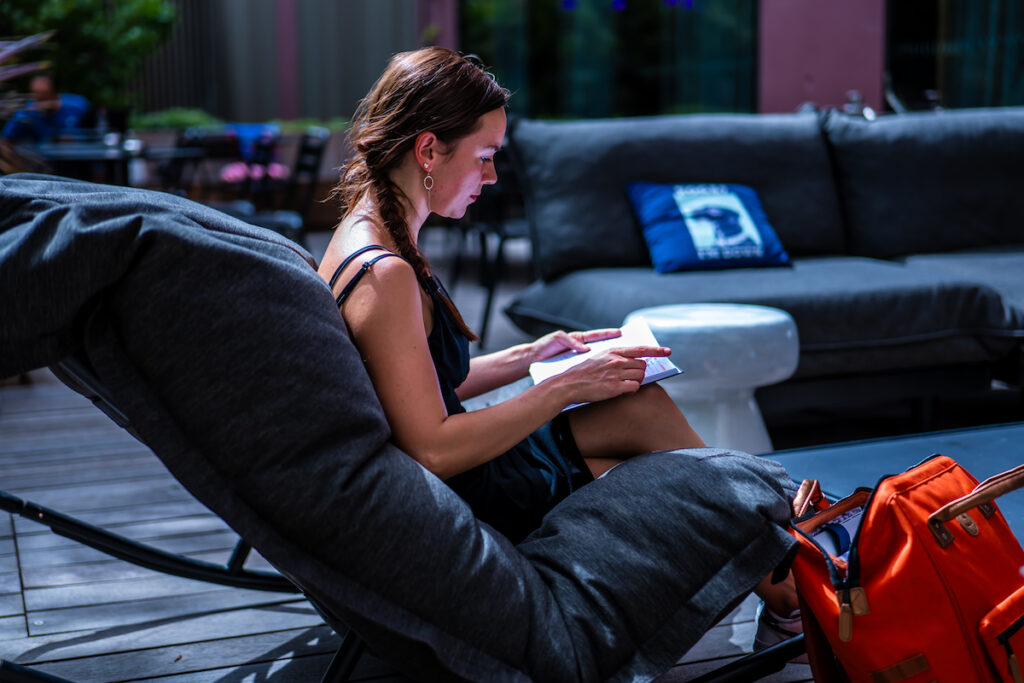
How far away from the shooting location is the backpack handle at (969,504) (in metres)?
1.23

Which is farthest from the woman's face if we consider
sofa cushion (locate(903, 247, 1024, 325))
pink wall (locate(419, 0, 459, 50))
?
pink wall (locate(419, 0, 459, 50))

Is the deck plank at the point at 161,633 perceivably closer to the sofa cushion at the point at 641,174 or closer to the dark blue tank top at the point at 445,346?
the dark blue tank top at the point at 445,346

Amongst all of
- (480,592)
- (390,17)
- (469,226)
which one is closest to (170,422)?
(480,592)

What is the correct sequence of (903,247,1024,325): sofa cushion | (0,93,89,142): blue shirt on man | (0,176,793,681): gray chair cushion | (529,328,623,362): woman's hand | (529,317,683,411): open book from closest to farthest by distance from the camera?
(0,176,793,681): gray chair cushion
(529,317,683,411): open book
(529,328,623,362): woman's hand
(903,247,1024,325): sofa cushion
(0,93,89,142): blue shirt on man

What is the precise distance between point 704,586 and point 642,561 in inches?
3.2

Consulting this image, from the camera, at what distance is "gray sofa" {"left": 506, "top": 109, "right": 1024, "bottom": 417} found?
2.97 meters

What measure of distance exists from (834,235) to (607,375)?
234cm

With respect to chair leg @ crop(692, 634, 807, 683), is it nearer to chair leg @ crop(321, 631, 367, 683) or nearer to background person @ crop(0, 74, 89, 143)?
chair leg @ crop(321, 631, 367, 683)

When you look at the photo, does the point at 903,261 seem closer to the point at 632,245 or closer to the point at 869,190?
the point at 869,190

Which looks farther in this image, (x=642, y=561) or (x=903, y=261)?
(x=903, y=261)

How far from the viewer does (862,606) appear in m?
1.22

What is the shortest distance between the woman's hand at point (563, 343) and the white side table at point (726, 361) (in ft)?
1.74

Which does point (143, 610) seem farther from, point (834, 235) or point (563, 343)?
point (834, 235)

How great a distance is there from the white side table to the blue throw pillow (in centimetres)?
79
